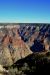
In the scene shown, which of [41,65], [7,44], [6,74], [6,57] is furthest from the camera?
[7,44]

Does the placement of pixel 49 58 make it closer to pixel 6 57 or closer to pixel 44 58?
pixel 44 58

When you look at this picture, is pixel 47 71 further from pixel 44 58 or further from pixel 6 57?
pixel 6 57

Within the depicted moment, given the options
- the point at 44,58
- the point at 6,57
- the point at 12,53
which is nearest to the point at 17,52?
the point at 12,53

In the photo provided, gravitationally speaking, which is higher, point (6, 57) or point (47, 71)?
point (47, 71)

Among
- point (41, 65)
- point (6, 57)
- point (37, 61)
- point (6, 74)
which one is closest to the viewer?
point (6, 74)

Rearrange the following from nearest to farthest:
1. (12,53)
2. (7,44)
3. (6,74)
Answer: (6,74) < (12,53) < (7,44)

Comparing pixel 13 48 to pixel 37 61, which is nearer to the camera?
pixel 37 61

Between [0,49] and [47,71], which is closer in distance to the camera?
[47,71]

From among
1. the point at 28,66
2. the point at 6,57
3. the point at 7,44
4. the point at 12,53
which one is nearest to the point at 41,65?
the point at 28,66

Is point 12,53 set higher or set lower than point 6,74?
lower
